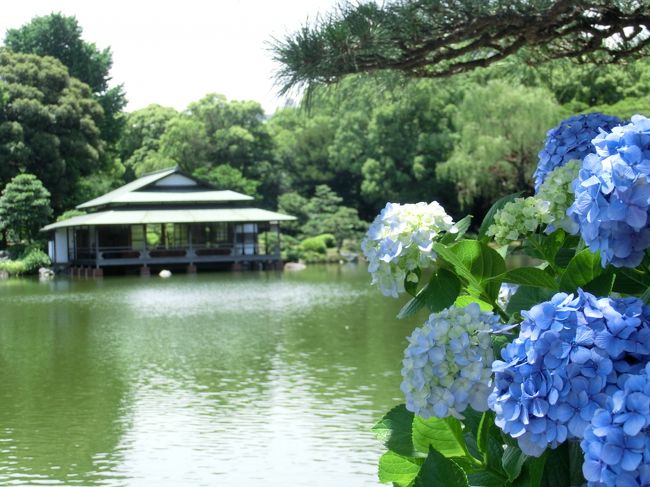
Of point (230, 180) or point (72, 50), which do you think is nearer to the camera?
point (230, 180)

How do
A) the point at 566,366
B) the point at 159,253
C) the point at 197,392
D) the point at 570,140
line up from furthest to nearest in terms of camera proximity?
the point at 159,253, the point at 197,392, the point at 570,140, the point at 566,366

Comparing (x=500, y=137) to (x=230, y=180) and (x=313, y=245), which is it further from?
(x=230, y=180)

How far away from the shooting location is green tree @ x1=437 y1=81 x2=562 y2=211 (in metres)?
25.0

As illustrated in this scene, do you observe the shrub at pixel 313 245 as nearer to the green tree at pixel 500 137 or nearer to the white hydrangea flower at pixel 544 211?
the green tree at pixel 500 137

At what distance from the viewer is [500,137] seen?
25.5m

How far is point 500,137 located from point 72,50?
19.3 m

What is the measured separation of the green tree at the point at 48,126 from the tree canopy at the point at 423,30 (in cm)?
2731

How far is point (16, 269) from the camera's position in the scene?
2505cm

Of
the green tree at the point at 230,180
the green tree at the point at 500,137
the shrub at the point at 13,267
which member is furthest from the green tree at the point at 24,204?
the green tree at the point at 500,137

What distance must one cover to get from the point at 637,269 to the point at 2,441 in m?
4.93

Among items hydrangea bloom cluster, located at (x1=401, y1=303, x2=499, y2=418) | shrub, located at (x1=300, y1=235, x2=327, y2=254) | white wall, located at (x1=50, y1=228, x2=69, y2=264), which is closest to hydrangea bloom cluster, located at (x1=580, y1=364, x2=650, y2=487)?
hydrangea bloom cluster, located at (x1=401, y1=303, x2=499, y2=418)

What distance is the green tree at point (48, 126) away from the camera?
29.0 meters

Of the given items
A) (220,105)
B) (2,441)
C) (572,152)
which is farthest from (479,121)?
(572,152)

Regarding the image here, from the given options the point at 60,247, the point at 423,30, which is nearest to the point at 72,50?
the point at 60,247
